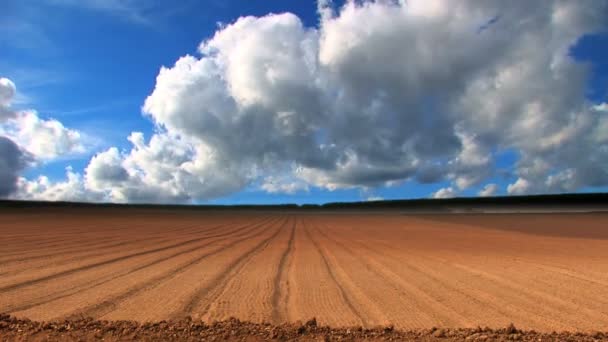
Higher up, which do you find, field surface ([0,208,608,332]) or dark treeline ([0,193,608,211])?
dark treeline ([0,193,608,211])

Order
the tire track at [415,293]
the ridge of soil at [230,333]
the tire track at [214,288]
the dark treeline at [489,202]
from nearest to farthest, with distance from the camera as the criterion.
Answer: the ridge of soil at [230,333], the tire track at [415,293], the tire track at [214,288], the dark treeline at [489,202]

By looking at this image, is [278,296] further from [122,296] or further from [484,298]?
[484,298]

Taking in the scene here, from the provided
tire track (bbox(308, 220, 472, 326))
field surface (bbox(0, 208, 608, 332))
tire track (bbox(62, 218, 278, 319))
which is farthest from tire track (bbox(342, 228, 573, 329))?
tire track (bbox(62, 218, 278, 319))

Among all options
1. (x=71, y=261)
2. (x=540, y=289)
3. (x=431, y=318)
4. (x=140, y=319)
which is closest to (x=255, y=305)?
(x=140, y=319)

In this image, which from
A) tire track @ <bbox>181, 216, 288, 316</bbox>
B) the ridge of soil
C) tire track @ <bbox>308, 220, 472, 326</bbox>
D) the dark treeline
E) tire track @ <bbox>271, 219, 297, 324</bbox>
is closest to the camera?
the ridge of soil

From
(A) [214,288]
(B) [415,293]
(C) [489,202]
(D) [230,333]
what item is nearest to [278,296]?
(A) [214,288]

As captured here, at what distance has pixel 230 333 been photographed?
516cm

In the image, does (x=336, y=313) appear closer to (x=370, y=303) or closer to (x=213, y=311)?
(x=370, y=303)

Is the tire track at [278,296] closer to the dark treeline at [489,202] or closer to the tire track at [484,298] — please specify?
the tire track at [484,298]

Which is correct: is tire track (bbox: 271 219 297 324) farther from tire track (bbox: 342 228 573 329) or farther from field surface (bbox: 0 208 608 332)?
tire track (bbox: 342 228 573 329)

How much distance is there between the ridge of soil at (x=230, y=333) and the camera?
16.4ft

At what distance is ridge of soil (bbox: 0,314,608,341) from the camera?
5.01 meters

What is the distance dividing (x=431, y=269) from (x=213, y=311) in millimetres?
6603

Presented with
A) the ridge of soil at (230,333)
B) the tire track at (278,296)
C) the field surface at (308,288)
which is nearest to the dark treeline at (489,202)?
the field surface at (308,288)
